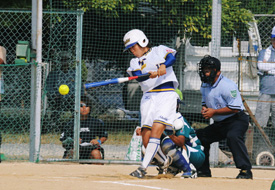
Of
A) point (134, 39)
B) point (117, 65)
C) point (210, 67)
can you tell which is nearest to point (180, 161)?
point (210, 67)

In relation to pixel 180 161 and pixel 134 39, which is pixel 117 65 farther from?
pixel 180 161

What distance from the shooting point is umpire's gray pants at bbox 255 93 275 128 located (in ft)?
34.7

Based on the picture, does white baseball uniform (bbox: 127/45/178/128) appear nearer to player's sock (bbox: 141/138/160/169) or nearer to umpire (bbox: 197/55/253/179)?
player's sock (bbox: 141/138/160/169)

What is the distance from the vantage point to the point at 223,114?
26.3ft

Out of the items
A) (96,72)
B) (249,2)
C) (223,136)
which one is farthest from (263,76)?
(249,2)

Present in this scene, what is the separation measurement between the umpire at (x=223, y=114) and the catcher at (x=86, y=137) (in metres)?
2.39

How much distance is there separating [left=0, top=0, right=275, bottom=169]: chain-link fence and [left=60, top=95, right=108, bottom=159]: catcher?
11 centimetres

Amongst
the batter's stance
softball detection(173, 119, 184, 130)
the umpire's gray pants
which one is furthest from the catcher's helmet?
the umpire's gray pants

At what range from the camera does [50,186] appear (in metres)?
6.48

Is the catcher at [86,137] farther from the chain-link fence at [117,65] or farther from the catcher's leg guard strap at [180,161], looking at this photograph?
the catcher's leg guard strap at [180,161]

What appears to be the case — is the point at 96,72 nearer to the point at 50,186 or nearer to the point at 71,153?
the point at 71,153

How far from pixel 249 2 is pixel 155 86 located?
9162mm

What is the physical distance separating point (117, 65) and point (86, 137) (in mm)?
3974

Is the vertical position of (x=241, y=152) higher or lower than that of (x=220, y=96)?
lower
